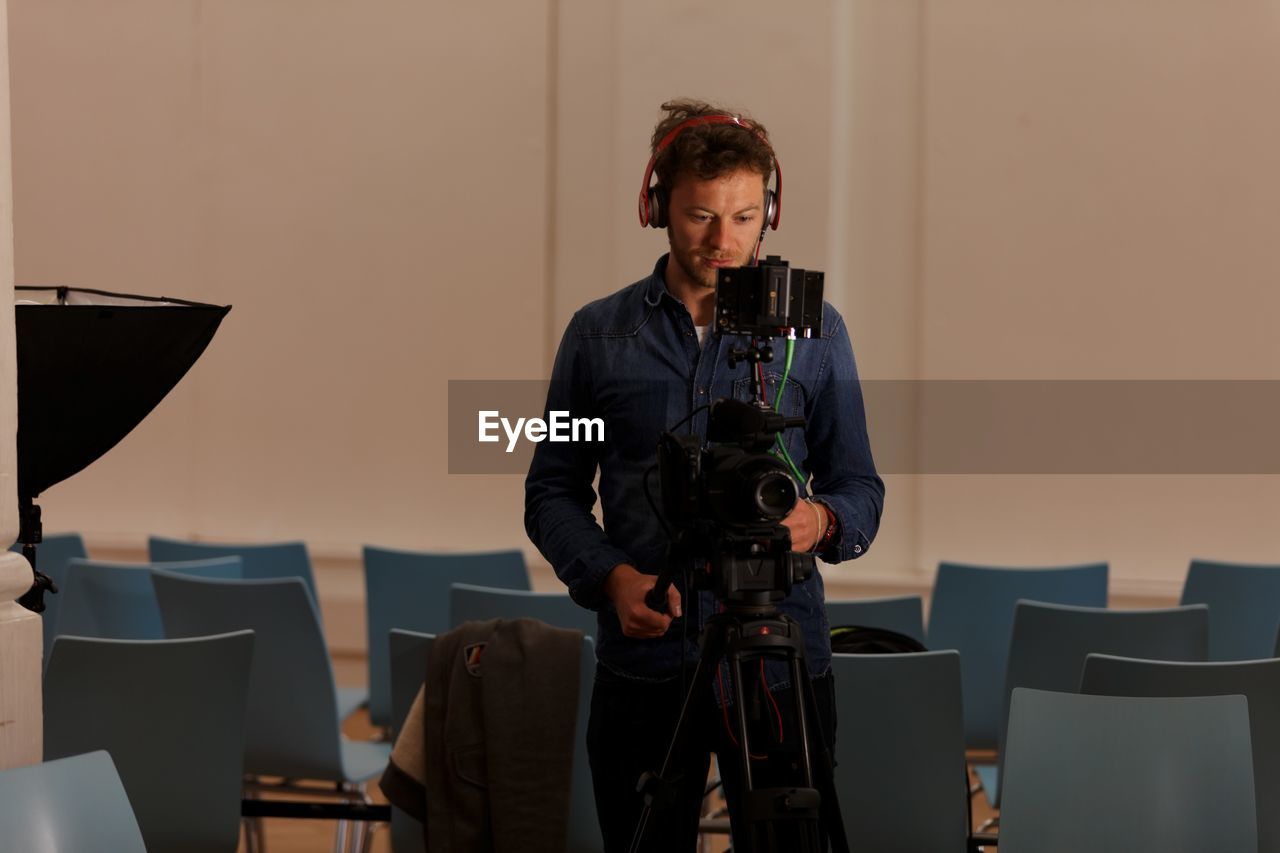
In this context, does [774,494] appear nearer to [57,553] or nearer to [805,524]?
[805,524]

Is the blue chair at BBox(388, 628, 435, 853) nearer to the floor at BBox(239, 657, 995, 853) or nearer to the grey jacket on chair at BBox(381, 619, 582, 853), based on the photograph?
the grey jacket on chair at BBox(381, 619, 582, 853)

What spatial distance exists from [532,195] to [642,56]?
705mm

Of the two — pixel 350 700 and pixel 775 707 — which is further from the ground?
Result: pixel 775 707

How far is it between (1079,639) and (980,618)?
670mm

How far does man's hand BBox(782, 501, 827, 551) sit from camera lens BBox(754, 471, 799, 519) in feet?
0.25

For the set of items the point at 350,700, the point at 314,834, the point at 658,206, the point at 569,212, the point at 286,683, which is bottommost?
the point at 314,834

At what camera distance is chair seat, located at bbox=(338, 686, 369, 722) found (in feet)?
12.9

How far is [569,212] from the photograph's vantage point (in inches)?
218

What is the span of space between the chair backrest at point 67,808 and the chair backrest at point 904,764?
1.25 metres

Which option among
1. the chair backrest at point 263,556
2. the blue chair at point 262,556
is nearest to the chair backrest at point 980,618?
the blue chair at point 262,556

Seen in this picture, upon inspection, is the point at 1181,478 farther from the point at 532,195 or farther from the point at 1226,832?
the point at 1226,832

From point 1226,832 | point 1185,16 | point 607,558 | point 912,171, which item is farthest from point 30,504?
point 1185,16

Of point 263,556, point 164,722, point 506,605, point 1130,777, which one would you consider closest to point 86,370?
point 164,722

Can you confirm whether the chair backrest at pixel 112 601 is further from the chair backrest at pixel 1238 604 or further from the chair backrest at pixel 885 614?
the chair backrest at pixel 1238 604
